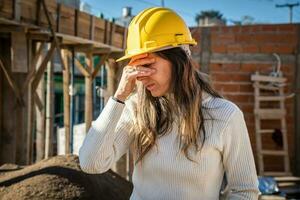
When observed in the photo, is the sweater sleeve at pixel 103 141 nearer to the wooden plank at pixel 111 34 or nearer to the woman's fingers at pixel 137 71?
the woman's fingers at pixel 137 71

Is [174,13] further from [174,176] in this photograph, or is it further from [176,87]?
[174,176]

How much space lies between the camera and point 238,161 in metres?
2.05

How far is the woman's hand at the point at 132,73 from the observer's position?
2.09 meters

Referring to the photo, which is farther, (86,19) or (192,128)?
(86,19)

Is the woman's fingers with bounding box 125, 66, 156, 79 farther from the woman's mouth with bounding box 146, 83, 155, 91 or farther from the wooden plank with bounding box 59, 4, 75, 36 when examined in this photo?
the wooden plank with bounding box 59, 4, 75, 36

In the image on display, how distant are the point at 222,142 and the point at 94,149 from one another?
1.72 feet

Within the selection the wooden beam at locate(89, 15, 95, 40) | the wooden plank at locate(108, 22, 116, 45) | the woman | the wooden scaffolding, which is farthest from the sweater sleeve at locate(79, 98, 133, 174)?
the wooden plank at locate(108, 22, 116, 45)

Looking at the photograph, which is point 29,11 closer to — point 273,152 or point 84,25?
point 84,25

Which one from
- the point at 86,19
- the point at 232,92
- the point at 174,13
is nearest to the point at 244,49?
the point at 232,92

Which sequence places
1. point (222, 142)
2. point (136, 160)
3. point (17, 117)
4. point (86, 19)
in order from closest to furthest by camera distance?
point (222, 142) < point (136, 160) < point (17, 117) < point (86, 19)

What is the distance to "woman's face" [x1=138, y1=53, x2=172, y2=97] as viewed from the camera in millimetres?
2094

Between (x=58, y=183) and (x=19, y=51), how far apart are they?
1.97m

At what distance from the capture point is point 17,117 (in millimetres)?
5887

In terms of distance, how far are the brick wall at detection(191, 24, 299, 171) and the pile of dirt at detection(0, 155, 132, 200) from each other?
4.51m
